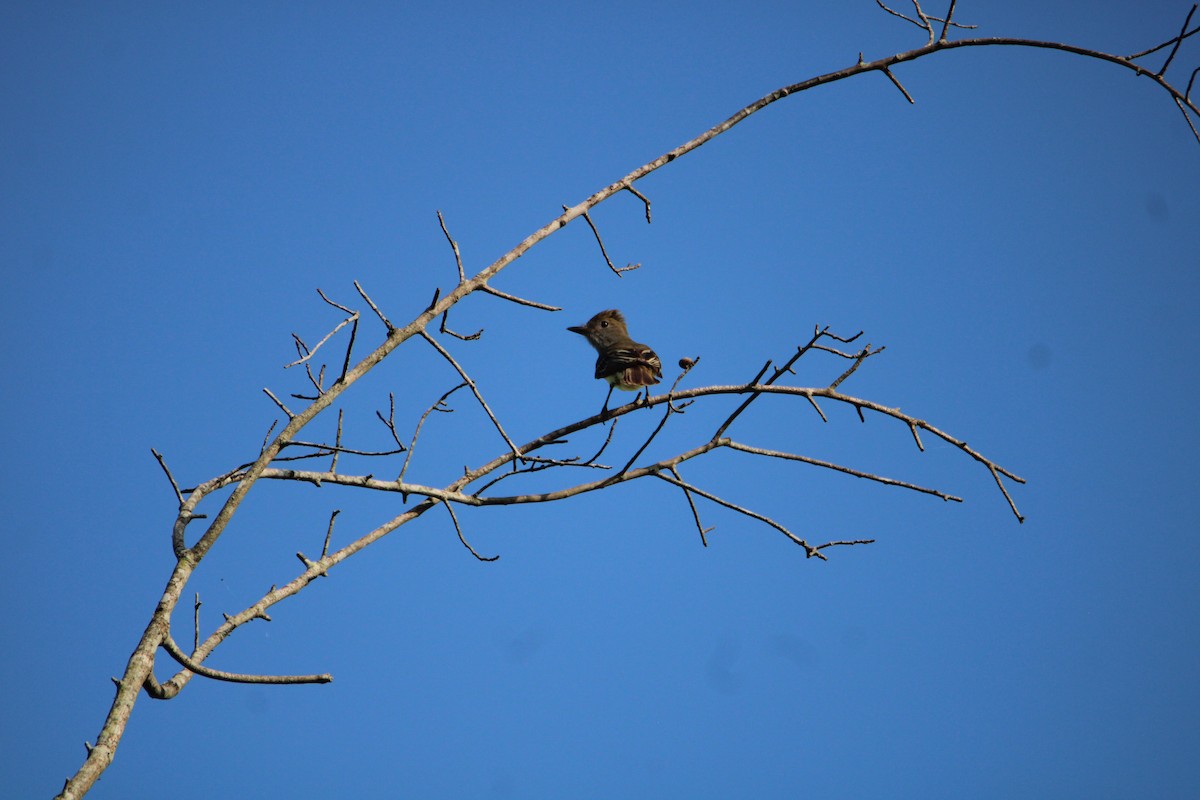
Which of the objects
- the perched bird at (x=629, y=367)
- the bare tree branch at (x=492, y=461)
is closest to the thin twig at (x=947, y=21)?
the bare tree branch at (x=492, y=461)

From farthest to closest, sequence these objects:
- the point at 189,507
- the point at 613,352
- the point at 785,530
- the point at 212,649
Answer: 1. the point at 613,352
2. the point at 785,530
3. the point at 189,507
4. the point at 212,649

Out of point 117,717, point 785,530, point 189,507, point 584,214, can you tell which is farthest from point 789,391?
point 117,717

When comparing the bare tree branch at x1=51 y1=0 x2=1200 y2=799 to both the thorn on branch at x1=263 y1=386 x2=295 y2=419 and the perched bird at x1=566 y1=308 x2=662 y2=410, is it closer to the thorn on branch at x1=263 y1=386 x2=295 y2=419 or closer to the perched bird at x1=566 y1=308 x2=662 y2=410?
the thorn on branch at x1=263 y1=386 x2=295 y2=419

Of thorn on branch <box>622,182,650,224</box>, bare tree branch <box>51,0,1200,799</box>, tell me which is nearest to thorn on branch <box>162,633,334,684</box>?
bare tree branch <box>51,0,1200,799</box>

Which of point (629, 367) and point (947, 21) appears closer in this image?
point (947, 21)

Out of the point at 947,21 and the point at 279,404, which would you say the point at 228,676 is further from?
the point at 947,21

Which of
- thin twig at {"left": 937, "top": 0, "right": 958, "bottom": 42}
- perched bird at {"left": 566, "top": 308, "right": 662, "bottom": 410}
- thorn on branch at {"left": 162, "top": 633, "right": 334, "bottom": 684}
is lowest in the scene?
thorn on branch at {"left": 162, "top": 633, "right": 334, "bottom": 684}

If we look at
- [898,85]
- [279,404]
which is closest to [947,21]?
[898,85]

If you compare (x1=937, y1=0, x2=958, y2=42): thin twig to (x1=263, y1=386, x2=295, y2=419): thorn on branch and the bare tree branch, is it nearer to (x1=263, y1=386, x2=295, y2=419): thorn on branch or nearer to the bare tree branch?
the bare tree branch

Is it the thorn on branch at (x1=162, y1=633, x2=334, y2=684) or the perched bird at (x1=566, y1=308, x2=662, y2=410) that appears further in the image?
the perched bird at (x1=566, y1=308, x2=662, y2=410)

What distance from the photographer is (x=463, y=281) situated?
427 centimetres

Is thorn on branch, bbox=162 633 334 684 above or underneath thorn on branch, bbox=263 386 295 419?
underneath

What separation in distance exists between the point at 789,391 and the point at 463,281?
4.64 feet

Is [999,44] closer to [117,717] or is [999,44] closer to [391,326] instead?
[391,326]
